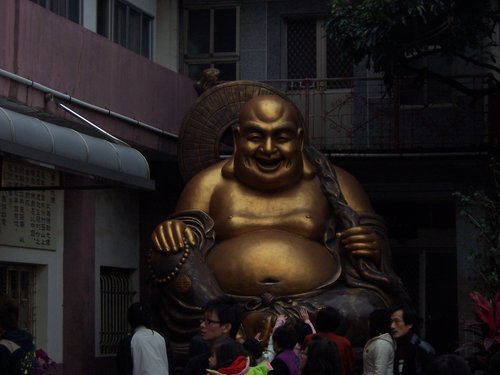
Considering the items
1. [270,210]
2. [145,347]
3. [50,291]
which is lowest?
[145,347]

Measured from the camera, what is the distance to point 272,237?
14.7m

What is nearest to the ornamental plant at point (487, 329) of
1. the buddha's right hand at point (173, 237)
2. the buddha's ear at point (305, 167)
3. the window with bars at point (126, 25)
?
the buddha's ear at point (305, 167)

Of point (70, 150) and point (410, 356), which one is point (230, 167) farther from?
point (410, 356)

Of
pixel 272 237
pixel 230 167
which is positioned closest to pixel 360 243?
pixel 272 237

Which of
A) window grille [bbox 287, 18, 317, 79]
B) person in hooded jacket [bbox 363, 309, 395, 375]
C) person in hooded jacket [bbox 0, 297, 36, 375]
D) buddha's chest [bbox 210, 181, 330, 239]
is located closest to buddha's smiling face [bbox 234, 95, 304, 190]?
buddha's chest [bbox 210, 181, 330, 239]

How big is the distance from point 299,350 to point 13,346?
84.0 inches

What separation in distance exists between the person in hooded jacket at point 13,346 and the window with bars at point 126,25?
7.49m

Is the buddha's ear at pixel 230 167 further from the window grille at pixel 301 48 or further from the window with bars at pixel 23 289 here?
the window grille at pixel 301 48

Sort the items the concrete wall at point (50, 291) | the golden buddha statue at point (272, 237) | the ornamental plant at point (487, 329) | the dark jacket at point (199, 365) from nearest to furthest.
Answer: the dark jacket at point (199, 365) < the ornamental plant at point (487, 329) < the golden buddha statue at point (272, 237) < the concrete wall at point (50, 291)

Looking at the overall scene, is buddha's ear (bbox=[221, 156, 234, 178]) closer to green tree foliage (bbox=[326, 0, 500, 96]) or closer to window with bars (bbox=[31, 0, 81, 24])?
green tree foliage (bbox=[326, 0, 500, 96])

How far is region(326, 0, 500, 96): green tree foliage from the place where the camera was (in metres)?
15.2

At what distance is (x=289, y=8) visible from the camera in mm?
18312

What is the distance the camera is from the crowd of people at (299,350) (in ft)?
24.9

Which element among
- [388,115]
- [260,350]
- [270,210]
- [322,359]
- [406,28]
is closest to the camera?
[322,359]
